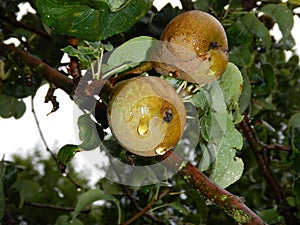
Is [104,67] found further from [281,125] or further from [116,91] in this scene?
[281,125]

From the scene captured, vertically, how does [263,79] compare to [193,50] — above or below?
below

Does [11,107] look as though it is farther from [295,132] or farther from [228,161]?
[228,161]

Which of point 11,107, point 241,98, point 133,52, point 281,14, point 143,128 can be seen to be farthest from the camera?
point 11,107

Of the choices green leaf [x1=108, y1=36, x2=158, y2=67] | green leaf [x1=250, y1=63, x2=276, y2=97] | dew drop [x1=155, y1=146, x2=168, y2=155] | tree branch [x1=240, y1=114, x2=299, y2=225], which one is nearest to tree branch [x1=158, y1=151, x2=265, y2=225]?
dew drop [x1=155, y1=146, x2=168, y2=155]

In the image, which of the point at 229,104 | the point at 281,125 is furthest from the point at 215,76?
the point at 281,125

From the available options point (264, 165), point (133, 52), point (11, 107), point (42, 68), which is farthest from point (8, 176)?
point (133, 52)

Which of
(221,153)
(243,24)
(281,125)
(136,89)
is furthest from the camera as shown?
(281,125)

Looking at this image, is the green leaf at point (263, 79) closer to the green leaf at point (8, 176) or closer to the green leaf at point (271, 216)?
the green leaf at point (271, 216)
